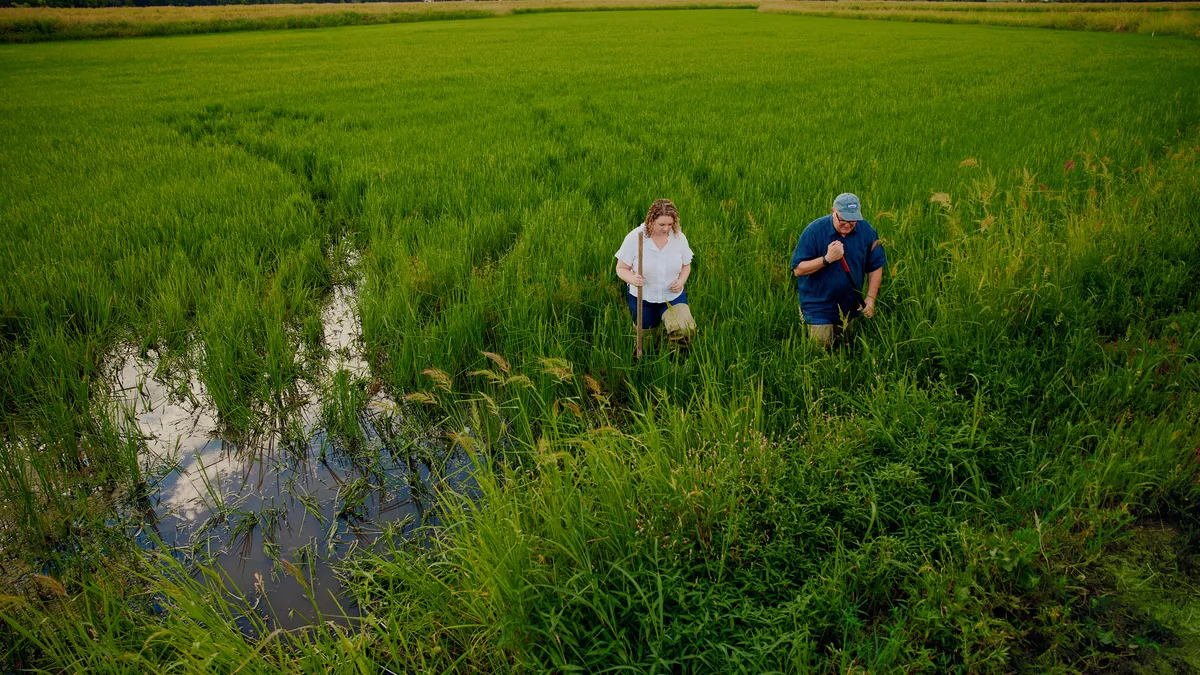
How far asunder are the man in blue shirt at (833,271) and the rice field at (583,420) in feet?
0.58

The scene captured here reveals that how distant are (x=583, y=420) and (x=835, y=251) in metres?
1.64

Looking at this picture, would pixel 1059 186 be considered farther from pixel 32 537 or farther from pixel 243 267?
pixel 32 537

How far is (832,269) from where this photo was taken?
3561mm

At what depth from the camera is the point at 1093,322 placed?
11.6ft

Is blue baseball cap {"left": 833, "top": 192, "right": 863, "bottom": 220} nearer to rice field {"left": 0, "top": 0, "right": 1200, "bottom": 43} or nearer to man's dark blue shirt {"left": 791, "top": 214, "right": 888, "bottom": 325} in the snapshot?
man's dark blue shirt {"left": 791, "top": 214, "right": 888, "bottom": 325}

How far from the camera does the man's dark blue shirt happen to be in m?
3.55

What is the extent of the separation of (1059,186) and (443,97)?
34.1ft

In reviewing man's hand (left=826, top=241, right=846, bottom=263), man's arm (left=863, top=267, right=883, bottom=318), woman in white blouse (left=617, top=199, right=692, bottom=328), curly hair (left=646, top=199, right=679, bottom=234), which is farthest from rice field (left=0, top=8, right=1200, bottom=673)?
curly hair (left=646, top=199, right=679, bottom=234)

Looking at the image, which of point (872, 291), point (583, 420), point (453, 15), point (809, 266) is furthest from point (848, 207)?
point (453, 15)

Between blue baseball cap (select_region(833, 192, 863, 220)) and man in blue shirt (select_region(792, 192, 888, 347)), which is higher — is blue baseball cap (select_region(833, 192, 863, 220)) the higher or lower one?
the higher one

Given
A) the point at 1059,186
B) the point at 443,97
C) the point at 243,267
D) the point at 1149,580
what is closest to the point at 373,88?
the point at 443,97

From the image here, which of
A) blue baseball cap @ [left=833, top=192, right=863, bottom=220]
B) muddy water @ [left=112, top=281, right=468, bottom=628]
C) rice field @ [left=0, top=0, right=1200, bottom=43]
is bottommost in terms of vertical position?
muddy water @ [left=112, top=281, right=468, bottom=628]

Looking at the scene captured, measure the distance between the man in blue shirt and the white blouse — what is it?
2.20 feet

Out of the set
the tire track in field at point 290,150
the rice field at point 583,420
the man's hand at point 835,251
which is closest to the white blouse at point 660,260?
the rice field at point 583,420
